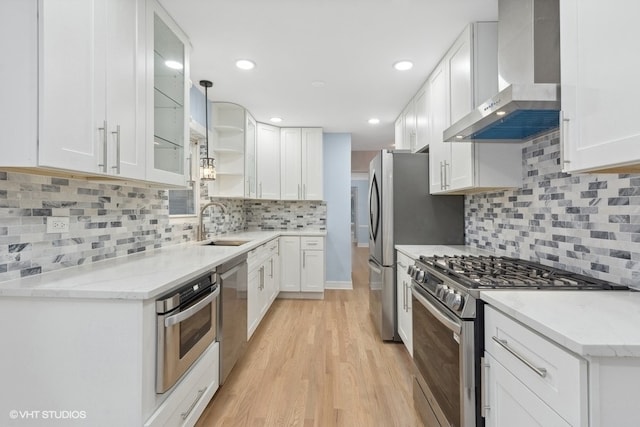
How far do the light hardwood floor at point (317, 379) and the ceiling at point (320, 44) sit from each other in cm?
247

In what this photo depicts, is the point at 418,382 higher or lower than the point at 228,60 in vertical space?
lower

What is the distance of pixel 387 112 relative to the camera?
3.84 metres

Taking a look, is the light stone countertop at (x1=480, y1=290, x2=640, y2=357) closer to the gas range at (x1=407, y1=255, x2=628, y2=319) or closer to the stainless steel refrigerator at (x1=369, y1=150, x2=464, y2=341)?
the gas range at (x1=407, y1=255, x2=628, y2=319)

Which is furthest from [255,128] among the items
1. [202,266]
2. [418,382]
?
[418,382]

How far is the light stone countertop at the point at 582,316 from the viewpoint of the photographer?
2.50 ft

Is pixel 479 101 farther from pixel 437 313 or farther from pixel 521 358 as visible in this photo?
pixel 521 358

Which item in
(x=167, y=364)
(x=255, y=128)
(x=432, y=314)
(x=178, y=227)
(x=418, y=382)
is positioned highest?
(x=255, y=128)

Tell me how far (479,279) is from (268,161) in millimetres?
3562

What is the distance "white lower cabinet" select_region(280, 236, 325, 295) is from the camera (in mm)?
4289

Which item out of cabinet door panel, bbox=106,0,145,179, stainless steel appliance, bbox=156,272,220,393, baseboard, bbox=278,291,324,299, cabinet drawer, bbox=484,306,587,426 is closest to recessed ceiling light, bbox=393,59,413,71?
cabinet door panel, bbox=106,0,145,179

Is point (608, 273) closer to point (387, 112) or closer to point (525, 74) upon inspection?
point (525, 74)

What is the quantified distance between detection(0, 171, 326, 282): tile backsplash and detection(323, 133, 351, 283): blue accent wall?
97.8 inches

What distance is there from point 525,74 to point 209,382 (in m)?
2.40

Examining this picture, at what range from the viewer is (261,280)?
3225mm
